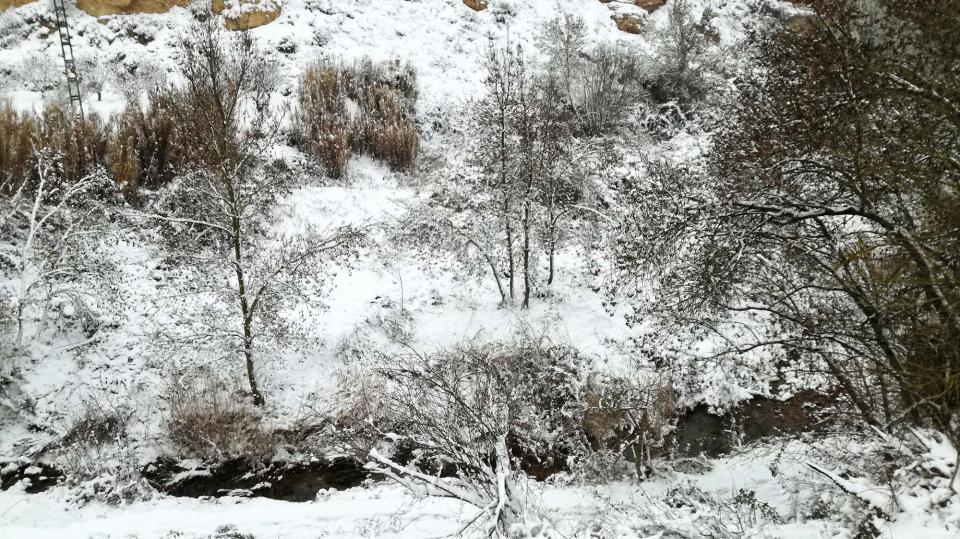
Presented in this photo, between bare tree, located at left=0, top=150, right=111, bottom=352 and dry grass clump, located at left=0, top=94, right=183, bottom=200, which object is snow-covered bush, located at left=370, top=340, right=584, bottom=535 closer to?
bare tree, located at left=0, top=150, right=111, bottom=352

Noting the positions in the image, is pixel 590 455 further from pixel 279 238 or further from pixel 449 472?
pixel 279 238

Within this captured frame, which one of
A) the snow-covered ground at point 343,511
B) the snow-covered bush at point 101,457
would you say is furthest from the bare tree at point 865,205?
the snow-covered bush at point 101,457

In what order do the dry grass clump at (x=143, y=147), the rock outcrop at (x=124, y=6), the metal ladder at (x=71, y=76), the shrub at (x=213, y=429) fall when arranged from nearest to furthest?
the shrub at (x=213, y=429) < the dry grass clump at (x=143, y=147) < the metal ladder at (x=71, y=76) < the rock outcrop at (x=124, y=6)

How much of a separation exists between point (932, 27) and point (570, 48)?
11.6m

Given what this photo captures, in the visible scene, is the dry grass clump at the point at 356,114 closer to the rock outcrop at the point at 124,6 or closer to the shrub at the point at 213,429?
the rock outcrop at the point at 124,6

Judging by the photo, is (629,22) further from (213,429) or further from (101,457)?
(101,457)

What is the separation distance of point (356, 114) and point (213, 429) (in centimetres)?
891

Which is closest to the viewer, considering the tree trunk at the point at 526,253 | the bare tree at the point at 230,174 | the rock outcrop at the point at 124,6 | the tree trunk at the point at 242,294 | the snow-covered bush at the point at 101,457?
the bare tree at the point at 230,174

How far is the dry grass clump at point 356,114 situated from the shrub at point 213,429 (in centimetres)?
649

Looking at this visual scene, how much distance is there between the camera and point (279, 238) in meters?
11.1

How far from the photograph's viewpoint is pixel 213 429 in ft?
25.4

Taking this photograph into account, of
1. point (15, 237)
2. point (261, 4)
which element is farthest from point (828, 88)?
point (261, 4)

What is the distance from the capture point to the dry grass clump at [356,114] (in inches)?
515

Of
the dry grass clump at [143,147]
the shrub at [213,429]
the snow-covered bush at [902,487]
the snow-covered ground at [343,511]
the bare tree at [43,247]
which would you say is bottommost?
the snow-covered ground at [343,511]
